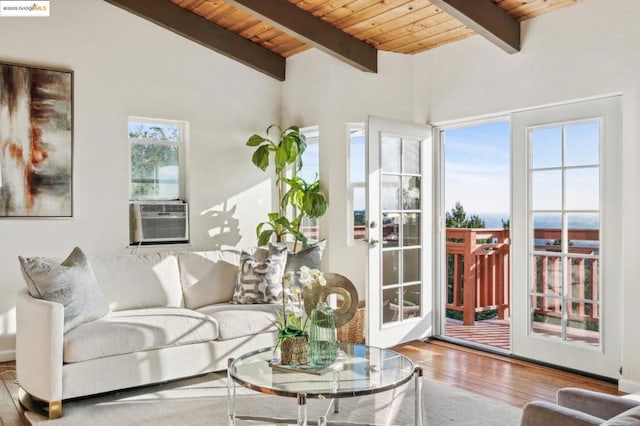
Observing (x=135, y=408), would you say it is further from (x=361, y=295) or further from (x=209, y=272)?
(x=361, y=295)

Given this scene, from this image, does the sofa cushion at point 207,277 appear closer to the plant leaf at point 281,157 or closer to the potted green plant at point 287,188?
the potted green plant at point 287,188

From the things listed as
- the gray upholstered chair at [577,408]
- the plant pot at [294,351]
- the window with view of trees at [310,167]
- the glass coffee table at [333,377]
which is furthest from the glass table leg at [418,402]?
the window with view of trees at [310,167]

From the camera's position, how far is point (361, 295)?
17.2 feet

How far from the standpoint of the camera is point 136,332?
11.5 feet

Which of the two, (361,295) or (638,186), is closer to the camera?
(638,186)

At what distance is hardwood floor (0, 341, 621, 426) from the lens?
3494 mm

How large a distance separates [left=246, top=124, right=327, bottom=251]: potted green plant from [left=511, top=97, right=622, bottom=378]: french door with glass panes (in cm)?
176

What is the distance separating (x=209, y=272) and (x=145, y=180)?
4.27 ft

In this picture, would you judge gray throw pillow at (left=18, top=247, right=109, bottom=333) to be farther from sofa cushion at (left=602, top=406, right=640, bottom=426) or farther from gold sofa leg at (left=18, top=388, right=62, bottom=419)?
sofa cushion at (left=602, top=406, right=640, bottom=426)

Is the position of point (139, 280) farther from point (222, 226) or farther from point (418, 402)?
point (418, 402)

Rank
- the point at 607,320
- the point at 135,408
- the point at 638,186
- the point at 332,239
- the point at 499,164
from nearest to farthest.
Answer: the point at 135,408 → the point at 638,186 → the point at 607,320 → the point at 332,239 → the point at 499,164

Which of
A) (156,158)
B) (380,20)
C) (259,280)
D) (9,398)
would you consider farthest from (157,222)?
(380,20)

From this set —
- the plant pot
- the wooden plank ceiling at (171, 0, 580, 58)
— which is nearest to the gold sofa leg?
the plant pot

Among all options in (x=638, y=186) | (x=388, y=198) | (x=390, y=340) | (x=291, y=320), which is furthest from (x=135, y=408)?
(x=638, y=186)
